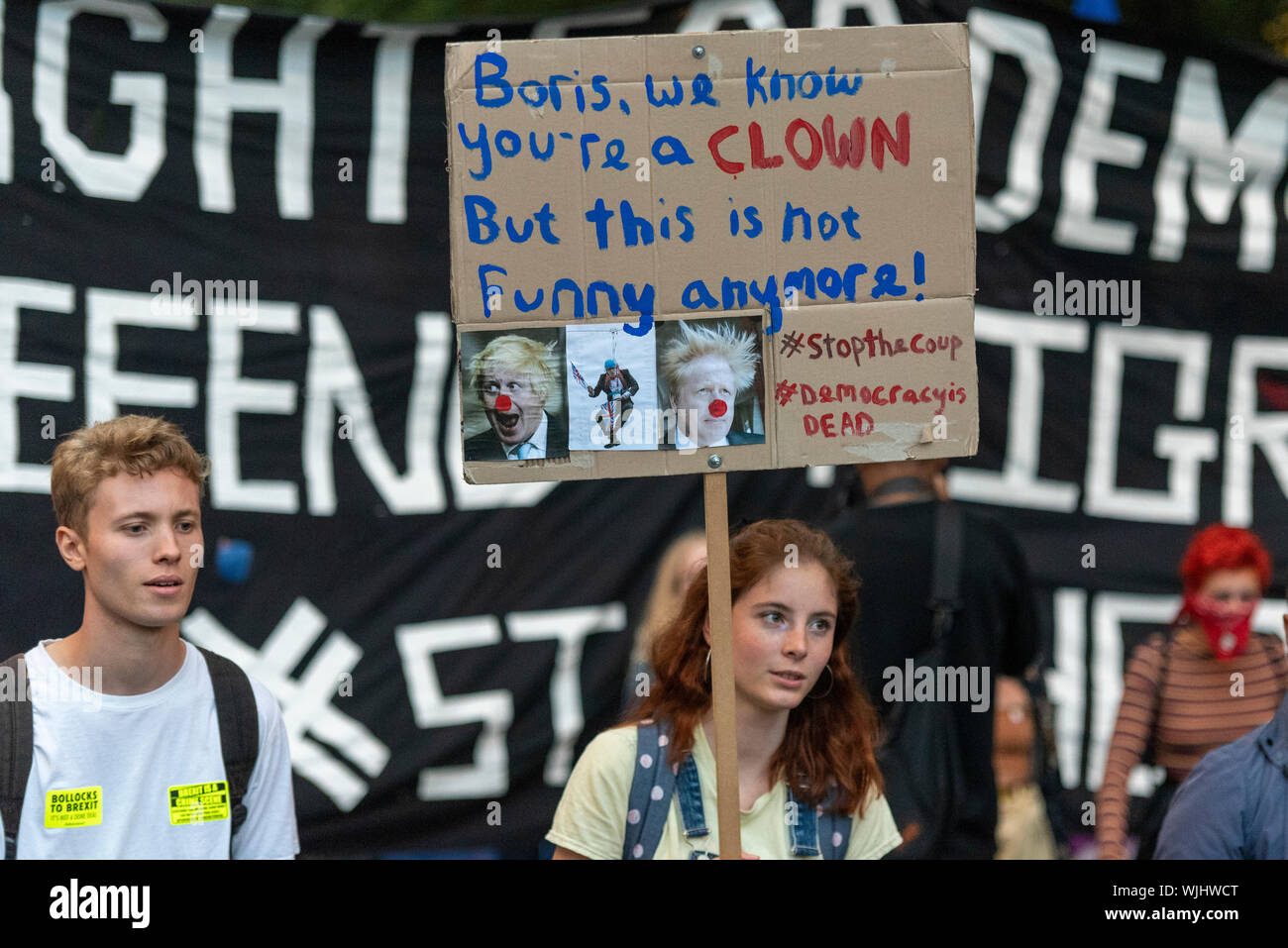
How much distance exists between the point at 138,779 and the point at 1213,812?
1710 mm

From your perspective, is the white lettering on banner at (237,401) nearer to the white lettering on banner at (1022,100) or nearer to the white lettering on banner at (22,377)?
the white lettering on banner at (22,377)

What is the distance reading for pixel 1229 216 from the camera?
409 centimetres

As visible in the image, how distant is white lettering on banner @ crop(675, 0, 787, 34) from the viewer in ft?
13.1

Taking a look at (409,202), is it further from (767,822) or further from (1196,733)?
(1196,733)

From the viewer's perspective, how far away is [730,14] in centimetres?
399

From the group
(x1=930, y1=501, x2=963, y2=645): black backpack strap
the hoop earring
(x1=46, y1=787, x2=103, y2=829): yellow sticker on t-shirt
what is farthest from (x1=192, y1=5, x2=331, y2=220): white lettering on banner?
the hoop earring

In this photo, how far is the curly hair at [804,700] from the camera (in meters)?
2.45

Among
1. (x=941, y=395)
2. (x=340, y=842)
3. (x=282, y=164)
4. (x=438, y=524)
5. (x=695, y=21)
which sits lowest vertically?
(x=340, y=842)

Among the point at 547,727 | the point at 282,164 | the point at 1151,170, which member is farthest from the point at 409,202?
the point at 1151,170

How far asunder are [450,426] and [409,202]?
609mm

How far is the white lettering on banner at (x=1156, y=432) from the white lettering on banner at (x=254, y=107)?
7.18 feet

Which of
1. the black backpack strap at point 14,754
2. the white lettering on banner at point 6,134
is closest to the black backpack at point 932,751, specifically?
the black backpack strap at point 14,754

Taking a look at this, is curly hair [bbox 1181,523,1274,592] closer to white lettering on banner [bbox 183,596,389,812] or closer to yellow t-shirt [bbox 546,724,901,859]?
yellow t-shirt [bbox 546,724,901,859]

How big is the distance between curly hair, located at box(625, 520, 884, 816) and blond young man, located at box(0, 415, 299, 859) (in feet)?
2.13
